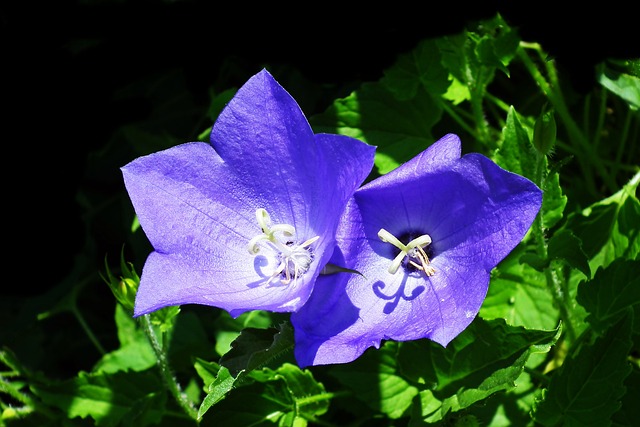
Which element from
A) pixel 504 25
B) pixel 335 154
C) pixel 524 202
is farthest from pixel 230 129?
pixel 504 25

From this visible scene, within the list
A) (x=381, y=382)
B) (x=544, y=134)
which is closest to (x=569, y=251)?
(x=544, y=134)

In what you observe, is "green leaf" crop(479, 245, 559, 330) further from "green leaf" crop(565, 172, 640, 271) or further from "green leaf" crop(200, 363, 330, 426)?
"green leaf" crop(200, 363, 330, 426)

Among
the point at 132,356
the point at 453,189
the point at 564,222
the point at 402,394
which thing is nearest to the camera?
the point at 453,189

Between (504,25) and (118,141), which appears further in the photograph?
(118,141)

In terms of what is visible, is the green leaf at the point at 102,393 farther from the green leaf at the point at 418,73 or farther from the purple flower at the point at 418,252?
the green leaf at the point at 418,73

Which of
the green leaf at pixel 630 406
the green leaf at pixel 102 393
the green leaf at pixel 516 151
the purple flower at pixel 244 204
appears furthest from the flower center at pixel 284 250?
the green leaf at pixel 630 406

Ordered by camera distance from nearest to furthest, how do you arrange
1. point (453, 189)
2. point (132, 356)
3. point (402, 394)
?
point (453, 189), point (402, 394), point (132, 356)

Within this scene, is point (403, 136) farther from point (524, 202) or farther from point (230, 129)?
point (524, 202)
